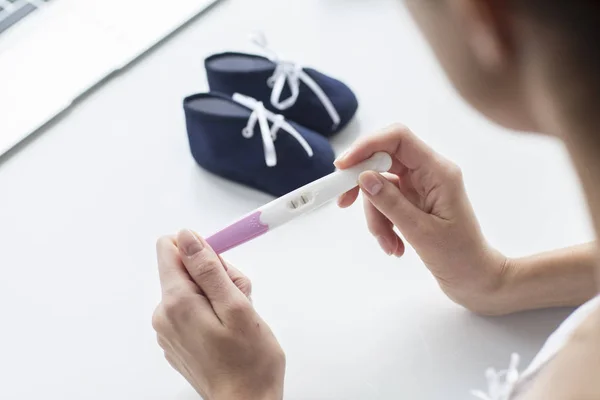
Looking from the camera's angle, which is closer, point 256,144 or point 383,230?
point 383,230

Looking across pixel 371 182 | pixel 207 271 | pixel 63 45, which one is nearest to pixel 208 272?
pixel 207 271

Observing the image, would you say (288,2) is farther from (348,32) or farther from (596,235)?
(596,235)

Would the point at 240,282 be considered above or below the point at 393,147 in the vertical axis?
below

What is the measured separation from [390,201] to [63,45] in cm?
66

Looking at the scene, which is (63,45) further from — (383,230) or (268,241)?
(383,230)

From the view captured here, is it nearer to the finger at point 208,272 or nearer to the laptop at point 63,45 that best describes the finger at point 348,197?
the finger at point 208,272

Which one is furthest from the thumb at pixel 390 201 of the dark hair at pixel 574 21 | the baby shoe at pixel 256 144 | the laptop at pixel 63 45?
the laptop at pixel 63 45

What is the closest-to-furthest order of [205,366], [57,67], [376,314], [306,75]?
[205,366] < [376,314] < [306,75] < [57,67]

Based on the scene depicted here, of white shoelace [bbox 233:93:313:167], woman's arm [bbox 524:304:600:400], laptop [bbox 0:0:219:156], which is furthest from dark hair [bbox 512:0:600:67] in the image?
laptop [bbox 0:0:219:156]

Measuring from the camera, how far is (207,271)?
0.58 m

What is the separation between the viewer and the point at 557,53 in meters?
0.29

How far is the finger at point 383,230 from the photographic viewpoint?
68cm

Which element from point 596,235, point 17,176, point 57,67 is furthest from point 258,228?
point 57,67

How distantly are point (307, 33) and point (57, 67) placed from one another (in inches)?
14.9
